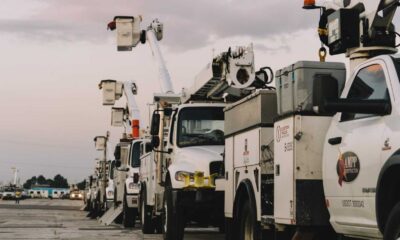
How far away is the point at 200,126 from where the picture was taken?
1377 cm

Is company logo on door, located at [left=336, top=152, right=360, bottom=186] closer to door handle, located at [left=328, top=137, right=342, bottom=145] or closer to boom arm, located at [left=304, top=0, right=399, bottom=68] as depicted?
door handle, located at [left=328, top=137, right=342, bottom=145]

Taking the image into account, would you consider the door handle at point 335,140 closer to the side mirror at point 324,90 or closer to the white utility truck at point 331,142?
the white utility truck at point 331,142

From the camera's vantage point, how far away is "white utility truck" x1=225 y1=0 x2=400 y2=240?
19.4 feet

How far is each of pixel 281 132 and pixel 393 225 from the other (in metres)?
2.27

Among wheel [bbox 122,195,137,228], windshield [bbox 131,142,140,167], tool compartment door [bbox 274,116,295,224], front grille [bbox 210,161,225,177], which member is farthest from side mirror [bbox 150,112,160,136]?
windshield [bbox 131,142,140,167]

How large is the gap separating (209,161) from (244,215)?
11.5ft

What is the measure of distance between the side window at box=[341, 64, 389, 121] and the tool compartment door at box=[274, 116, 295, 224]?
730 millimetres

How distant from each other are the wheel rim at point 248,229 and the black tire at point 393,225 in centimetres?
335

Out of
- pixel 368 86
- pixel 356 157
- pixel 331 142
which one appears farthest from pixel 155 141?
pixel 356 157

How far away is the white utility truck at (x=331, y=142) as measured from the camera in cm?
592

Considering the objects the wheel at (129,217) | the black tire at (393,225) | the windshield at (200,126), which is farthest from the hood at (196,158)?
the wheel at (129,217)

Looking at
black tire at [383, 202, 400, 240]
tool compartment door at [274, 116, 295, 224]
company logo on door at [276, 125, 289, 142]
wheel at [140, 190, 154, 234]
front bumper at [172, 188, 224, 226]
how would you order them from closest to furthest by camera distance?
1. black tire at [383, 202, 400, 240]
2. tool compartment door at [274, 116, 295, 224]
3. company logo on door at [276, 125, 289, 142]
4. front bumper at [172, 188, 224, 226]
5. wheel at [140, 190, 154, 234]

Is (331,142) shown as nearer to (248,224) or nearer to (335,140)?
(335,140)

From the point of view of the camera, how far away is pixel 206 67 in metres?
13.7
